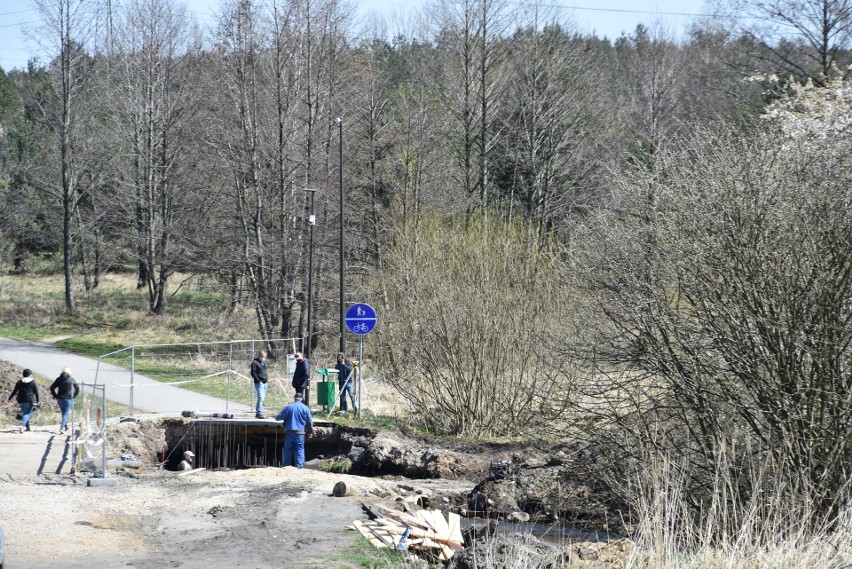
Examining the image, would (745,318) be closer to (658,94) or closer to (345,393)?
(345,393)

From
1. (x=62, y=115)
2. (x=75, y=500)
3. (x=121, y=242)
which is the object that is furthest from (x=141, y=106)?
(x=75, y=500)

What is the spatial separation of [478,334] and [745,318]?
1140 cm

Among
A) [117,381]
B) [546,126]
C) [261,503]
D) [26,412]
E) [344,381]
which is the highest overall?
[546,126]

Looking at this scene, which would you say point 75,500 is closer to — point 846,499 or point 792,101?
point 846,499

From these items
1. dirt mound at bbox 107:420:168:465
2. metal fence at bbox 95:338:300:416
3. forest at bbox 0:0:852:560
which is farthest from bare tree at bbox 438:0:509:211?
dirt mound at bbox 107:420:168:465

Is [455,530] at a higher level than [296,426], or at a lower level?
lower

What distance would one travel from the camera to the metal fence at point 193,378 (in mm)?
25094

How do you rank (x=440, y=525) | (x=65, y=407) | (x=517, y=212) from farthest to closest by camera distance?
(x=517, y=212) → (x=65, y=407) → (x=440, y=525)

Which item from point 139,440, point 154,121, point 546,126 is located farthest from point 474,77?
point 139,440

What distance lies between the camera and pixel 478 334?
72.4ft

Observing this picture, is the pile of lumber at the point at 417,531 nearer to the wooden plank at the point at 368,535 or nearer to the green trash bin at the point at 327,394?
the wooden plank at the point at 368,535

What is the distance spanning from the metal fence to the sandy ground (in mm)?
6402

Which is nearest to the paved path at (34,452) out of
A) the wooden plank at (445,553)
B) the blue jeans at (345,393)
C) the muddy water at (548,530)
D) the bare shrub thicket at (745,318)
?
the blue jeans at (345,393)

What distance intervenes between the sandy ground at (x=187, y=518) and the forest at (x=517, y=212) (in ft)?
12.2
